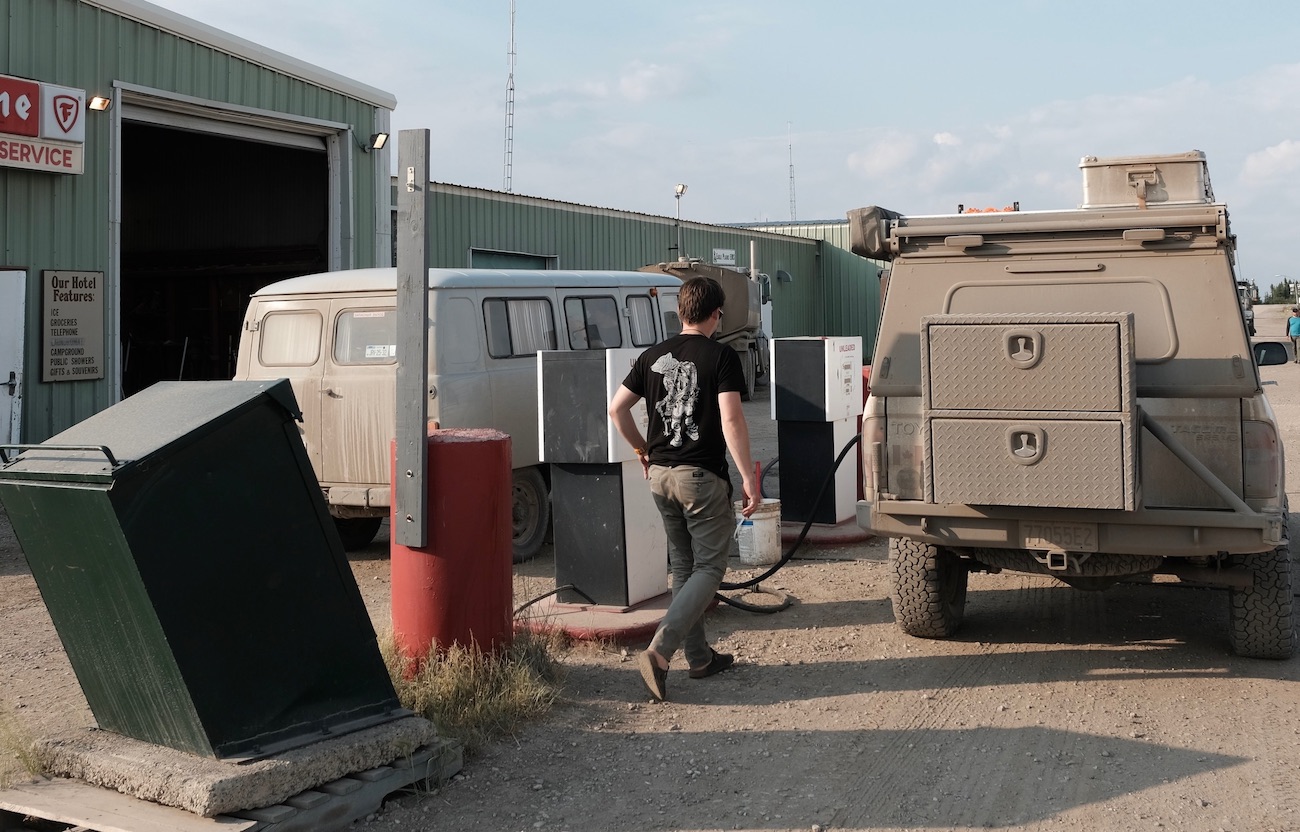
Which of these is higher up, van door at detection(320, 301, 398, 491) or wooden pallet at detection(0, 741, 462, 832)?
van door at detection(320, 301, 398, 491)

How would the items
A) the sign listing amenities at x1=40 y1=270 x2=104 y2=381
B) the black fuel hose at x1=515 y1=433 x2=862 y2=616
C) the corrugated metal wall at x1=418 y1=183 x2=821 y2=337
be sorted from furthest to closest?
the corrugated metal wall at x1=418 y1=183 x2=821 y2=337 < the sign listing amenities at x1=40 y1=270 x2=104 y2=381 < the black fuel hose at x1=515 y1=433 x2=862 y2=616

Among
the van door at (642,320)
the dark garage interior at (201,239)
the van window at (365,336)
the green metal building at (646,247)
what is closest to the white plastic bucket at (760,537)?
the van door at (642,320)

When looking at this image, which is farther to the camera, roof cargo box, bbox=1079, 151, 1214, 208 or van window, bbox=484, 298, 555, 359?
roof cargo box, bbox=1079, 151, 1214, 208

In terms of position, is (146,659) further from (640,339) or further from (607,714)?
(640,339)

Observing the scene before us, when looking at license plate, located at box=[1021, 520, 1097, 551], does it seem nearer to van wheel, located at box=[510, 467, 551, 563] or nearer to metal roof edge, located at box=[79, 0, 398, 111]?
van wheel, located at box=[510, 467, 551, 563]

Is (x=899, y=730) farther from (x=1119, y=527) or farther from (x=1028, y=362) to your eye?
(x=1028, y=362)

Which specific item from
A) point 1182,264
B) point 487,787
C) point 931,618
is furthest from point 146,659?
point 1182,264

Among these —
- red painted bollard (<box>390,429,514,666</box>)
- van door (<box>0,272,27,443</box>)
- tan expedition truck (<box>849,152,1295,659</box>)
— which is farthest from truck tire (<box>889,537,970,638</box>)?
van door (<box>0,272,27,443</box>)

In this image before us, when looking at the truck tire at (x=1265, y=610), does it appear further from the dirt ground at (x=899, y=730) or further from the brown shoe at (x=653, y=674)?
the brown shoe at (x=653, y=674)

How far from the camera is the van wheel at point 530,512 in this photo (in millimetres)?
9609

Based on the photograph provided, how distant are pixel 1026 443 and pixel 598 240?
22679 mm

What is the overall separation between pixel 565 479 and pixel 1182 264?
356 cm

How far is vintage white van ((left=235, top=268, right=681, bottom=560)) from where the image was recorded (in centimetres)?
900

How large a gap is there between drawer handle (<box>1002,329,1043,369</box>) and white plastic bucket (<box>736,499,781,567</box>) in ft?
11.2
